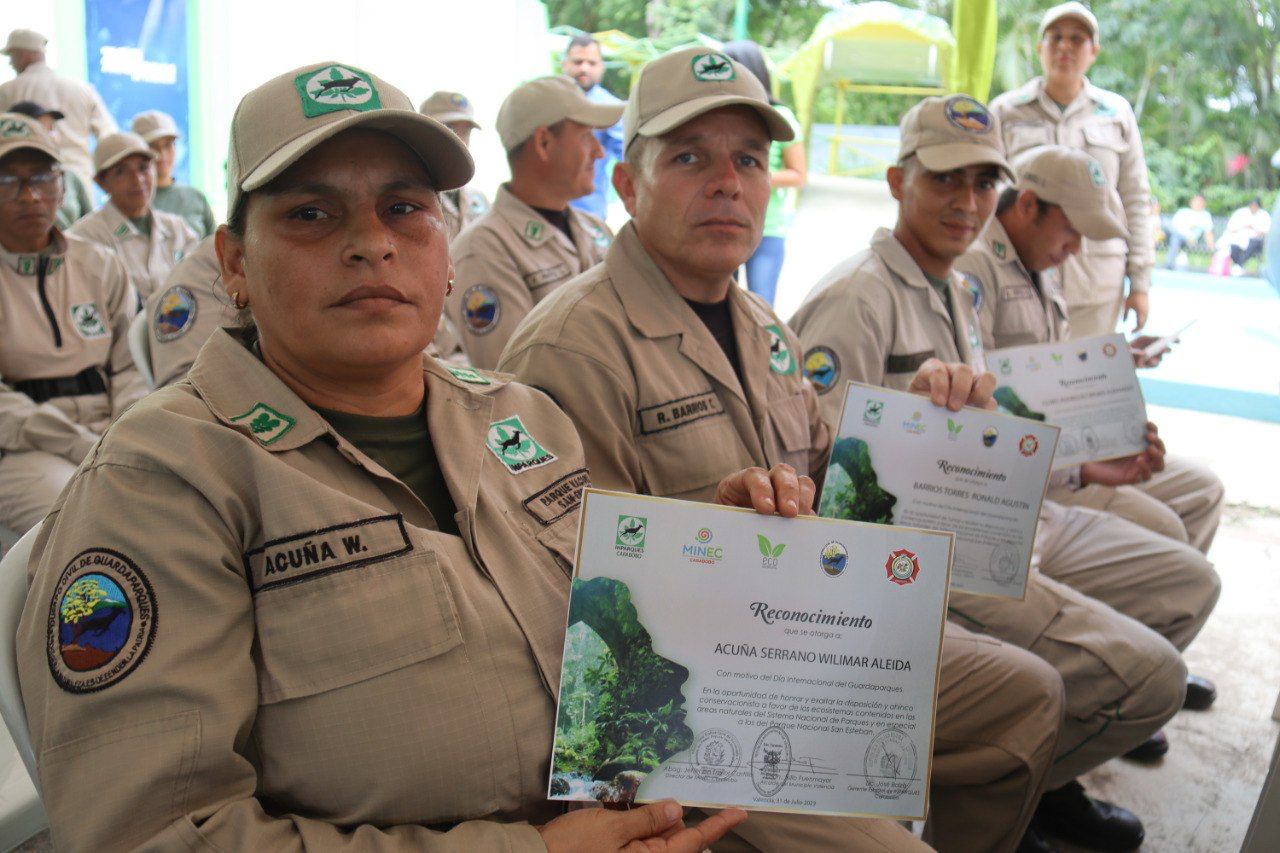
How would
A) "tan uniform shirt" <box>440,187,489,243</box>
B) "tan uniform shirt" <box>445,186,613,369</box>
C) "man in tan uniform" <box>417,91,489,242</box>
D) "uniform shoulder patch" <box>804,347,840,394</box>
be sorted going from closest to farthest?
"uniform shoulder patch" <box>804,347,840,394</box> < "tan uniform shirt" <box>445,186,613,369</box> < "tan uniform shirt" <box>440,187,489,243</box> < "man in tan uniform" <box>417,91,489,242</box>

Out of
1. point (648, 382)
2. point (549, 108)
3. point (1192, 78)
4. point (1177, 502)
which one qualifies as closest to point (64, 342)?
point (549, 108)

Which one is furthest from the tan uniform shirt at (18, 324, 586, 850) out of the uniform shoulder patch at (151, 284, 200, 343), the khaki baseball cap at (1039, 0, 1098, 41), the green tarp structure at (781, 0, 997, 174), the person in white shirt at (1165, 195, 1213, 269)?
the green tarp structure at (781, 0, 997, 174)

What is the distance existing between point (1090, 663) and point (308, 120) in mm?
1927

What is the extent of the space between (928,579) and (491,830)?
0.64 m

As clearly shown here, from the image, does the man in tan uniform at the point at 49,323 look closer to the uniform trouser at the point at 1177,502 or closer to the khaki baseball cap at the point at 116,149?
the khaki baseball cap at the point at 116,149

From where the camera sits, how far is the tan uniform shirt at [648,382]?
179 centimetres

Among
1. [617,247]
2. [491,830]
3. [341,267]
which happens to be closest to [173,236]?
[617,247]

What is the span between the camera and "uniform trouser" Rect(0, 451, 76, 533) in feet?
9.43

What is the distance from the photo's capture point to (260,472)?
1115mm

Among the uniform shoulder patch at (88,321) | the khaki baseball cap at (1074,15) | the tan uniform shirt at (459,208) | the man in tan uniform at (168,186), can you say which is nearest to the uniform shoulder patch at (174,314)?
the uniform shoulder patch at (88,321)

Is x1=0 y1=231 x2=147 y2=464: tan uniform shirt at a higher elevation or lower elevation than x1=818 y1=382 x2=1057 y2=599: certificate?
lower

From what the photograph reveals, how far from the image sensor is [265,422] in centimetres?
119

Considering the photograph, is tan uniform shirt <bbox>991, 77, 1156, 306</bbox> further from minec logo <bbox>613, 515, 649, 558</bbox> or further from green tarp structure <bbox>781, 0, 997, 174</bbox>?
green tarp structure <bbox>781, 0, 997, 174</bbox>

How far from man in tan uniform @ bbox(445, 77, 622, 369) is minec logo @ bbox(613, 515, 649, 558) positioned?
7.03 feet
